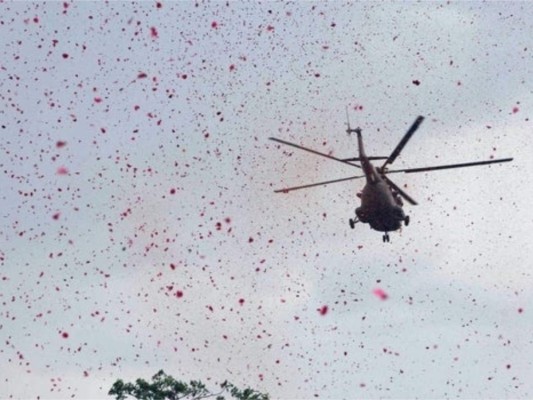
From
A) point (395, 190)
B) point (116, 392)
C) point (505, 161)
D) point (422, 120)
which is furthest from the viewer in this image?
point (116, 392)

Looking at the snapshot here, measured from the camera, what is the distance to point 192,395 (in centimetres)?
6644

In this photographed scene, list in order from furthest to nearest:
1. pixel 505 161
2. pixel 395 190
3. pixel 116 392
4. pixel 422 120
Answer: pixel 116 392 < pixel 395 190 < pixel 505 161 < pixel 422 120

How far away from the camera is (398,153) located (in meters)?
33.5

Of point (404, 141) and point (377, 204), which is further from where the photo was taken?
point (377, 204)

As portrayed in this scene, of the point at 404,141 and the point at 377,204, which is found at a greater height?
the point at 404,141

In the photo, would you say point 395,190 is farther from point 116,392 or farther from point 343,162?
point 116,392

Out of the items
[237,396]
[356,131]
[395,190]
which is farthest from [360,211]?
[237,396]

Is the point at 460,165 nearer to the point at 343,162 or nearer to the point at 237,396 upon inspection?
the point at 343,162

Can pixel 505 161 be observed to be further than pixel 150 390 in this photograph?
No

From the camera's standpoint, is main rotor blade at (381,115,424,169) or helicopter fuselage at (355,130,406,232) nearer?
main rotor blade at (381,115,424,169)

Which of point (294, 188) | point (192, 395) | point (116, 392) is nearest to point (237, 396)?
point (192, 395)

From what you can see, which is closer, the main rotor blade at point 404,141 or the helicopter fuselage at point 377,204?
the main rotor blade at point 404,141

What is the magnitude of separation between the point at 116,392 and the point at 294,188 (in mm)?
34937

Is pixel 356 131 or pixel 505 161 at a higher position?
pixel 356 131
